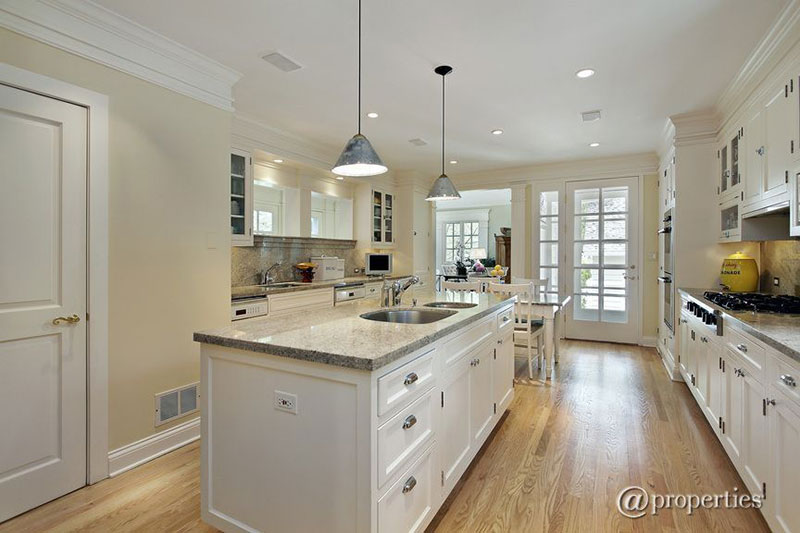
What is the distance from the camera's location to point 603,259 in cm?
565

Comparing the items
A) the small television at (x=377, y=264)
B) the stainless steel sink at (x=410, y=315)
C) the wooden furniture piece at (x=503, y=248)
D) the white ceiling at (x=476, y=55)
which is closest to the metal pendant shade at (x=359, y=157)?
the white ceiling at (x=476, y=55)

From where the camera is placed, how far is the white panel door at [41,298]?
1905 mm

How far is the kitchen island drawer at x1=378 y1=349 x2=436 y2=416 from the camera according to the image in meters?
1.39

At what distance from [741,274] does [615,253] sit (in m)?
2.34

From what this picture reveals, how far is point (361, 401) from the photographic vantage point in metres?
1.34

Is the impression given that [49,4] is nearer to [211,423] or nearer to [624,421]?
[211,423]

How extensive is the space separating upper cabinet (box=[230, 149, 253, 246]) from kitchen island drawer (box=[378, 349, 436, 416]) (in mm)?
2734

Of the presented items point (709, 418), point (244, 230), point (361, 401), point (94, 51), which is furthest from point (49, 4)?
point (709, 418)

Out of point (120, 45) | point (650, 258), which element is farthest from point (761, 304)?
point (120, 45)

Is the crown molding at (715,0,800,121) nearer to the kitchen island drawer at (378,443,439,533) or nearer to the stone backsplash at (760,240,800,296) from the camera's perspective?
the stone backsplash at (760,240,800,296)

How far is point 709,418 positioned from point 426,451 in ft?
7.39

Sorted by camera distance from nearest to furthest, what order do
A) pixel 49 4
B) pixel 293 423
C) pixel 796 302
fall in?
pixel 293 423 → pixel 49 4 → pixel 796 302

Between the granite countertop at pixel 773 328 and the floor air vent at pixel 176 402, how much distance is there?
3.14m

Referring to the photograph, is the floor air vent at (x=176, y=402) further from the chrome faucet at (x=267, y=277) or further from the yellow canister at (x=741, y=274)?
the yellow canister at (x=741, y=274)
